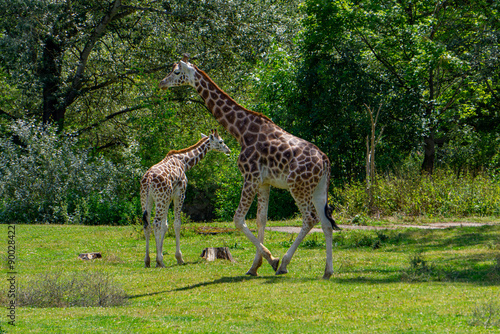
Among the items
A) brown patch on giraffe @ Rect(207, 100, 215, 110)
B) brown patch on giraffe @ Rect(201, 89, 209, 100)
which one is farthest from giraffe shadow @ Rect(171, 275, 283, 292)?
Answer: brown patch on giraffe @ Rect(201, 89, 209, 100)

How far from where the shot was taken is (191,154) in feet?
49.0

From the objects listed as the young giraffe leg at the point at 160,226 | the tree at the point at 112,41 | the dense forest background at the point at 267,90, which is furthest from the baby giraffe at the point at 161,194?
the tree at the point at 112,41

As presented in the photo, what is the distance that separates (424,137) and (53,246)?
1663cm

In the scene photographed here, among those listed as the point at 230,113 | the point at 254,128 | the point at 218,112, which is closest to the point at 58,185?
the point at 218,112

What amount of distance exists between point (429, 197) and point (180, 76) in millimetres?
11789

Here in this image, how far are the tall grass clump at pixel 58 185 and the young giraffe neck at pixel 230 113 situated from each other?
39.9 feet

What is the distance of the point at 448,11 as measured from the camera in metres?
27.3

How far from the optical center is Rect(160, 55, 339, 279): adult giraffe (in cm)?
1077

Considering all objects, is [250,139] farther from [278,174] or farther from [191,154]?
[191,154]

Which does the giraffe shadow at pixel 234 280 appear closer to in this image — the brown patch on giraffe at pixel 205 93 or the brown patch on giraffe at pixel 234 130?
the brown patch on giraffe at pixel 234 130

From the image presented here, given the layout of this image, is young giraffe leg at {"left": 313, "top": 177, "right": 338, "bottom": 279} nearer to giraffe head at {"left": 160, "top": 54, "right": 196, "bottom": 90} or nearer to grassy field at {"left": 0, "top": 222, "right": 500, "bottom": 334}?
grassy field at {"left": 0, "top": 222, "right": 500, "bottom": 334}

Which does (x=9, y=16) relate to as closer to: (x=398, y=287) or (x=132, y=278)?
(x=132, y=278)

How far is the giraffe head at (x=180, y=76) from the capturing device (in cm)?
1205

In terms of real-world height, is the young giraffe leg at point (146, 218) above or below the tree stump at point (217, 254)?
above
